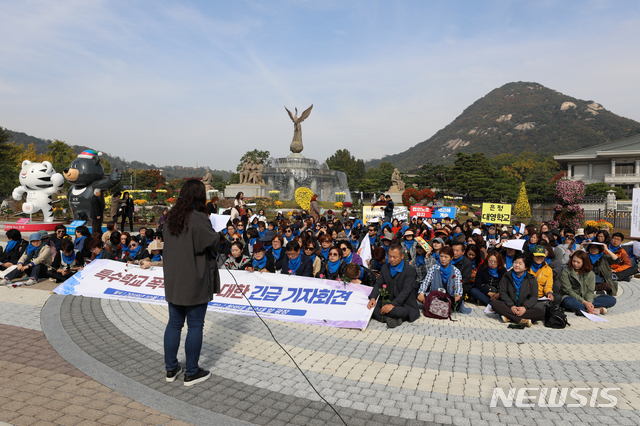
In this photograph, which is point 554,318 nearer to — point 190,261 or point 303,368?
point 303,368

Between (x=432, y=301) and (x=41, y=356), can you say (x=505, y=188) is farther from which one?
(x=41, y=356)

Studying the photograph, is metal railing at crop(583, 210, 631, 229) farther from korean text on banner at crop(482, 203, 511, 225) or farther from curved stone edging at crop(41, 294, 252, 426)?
curved stone edging at crop(41, 294, 252, 426)

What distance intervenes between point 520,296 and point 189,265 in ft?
17.4

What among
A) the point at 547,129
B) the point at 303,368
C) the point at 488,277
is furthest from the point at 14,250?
the point at 547,129

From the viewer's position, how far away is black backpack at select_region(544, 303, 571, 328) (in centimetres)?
611

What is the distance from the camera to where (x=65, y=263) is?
8977mm

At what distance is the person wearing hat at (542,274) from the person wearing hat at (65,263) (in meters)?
9.58

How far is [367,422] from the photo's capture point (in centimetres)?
338

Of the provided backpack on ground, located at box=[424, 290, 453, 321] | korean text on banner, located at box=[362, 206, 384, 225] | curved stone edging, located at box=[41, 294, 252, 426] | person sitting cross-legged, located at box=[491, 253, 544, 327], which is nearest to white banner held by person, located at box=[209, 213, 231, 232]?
curved stone edging, located at box=[41, 294, 252, 426]

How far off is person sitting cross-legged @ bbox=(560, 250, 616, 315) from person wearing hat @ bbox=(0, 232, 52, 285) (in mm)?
10950

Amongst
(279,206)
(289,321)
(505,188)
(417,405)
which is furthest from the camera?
(505,188)

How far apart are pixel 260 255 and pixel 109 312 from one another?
275cm

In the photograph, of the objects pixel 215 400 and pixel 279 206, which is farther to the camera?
pixel 279 206

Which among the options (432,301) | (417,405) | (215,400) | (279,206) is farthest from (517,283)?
(279,206)
